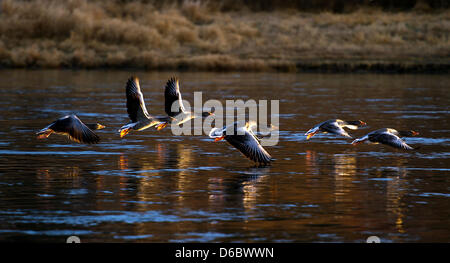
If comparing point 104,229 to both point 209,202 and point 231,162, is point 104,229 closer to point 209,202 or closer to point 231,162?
point 209,202

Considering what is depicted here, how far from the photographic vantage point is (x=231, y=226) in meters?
11.6

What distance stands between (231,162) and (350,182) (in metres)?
3.05

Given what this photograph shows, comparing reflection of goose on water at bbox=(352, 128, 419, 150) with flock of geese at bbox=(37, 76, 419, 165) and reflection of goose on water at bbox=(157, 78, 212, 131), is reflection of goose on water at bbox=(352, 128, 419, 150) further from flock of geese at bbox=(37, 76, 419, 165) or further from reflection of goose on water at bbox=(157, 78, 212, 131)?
reflection of goose on water at bbox=(157, 78, 212, 131)

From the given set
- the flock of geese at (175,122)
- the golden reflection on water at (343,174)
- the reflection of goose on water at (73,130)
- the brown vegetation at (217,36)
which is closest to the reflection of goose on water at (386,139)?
the flock of geese at (175,122)

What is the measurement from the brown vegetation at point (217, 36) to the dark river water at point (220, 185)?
24.7 metres

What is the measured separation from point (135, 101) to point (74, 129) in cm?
157

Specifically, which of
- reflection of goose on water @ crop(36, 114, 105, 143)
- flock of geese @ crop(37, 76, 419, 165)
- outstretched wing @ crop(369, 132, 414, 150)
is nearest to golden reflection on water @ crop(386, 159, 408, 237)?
outstretched wing @ crop(369, 132, 414, 150)

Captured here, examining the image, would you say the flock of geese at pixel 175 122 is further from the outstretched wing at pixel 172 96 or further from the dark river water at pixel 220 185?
the dark river water at pixel 220 185

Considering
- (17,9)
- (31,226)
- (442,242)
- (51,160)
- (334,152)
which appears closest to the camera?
(442,242)

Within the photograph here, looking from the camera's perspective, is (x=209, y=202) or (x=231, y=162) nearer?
(x=209, y=202)

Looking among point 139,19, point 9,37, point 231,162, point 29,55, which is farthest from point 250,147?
point 139,19

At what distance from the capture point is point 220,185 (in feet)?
47.8

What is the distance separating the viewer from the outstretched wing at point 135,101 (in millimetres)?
17969

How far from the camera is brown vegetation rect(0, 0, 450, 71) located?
5225 cm
